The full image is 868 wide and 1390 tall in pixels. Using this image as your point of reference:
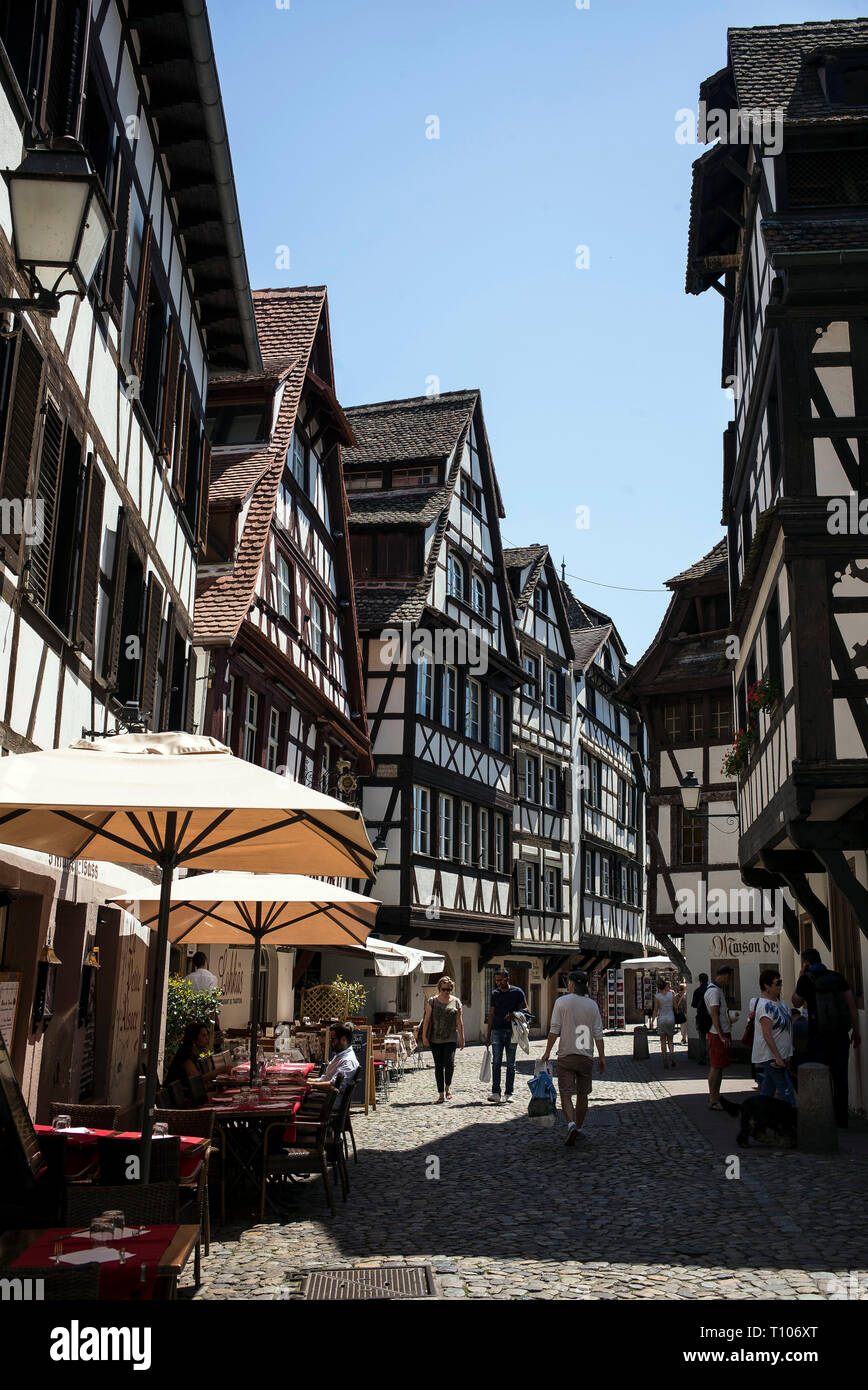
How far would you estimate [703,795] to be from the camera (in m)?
28.4

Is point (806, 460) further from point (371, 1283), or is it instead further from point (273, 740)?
point (273, 740)

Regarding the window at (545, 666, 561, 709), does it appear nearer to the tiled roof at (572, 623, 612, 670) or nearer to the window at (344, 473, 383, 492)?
the tiled roof at (572, 623, 612, 670)

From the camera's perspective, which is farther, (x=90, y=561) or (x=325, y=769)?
(x=325, y=769)

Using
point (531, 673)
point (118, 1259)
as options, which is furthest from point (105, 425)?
point (531, 673)

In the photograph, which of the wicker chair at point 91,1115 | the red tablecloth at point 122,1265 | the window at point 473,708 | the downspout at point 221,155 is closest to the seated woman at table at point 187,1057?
the wicker chair at point 91,1115

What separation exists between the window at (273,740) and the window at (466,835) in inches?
427

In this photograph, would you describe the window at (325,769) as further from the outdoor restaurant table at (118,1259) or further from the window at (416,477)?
the outdoor restaurant table at (118,1259)

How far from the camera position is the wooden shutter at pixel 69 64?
8.32 metres

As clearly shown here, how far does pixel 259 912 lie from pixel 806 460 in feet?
23.8

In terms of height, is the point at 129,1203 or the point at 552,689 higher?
the point at 552,689

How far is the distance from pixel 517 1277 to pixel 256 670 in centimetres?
1342
